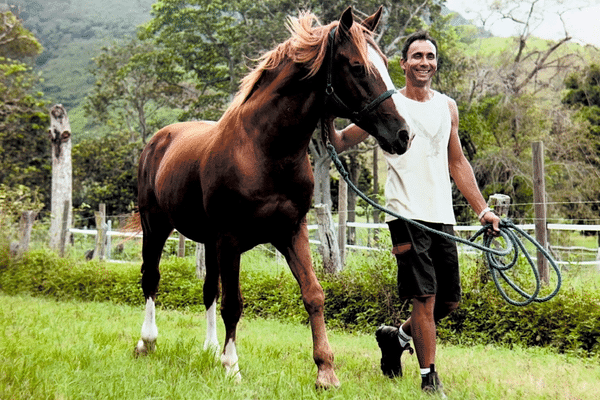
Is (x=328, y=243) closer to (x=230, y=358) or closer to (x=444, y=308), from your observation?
(x=230, y=358)

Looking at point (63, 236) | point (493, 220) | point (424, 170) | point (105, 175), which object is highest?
point (105, 175)

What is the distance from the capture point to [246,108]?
3539 mm

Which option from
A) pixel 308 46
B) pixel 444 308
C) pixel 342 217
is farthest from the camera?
pixel 342 217

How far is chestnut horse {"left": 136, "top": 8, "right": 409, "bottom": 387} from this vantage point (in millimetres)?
3006

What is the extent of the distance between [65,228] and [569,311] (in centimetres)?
1094

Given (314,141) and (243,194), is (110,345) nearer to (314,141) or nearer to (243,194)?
(243,194)

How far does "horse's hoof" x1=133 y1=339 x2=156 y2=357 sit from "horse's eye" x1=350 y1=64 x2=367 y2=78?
9.39 feet

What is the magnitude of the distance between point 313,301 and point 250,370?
83 centimetres

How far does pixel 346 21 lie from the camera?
9.84ft

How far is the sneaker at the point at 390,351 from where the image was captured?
12.2 ft

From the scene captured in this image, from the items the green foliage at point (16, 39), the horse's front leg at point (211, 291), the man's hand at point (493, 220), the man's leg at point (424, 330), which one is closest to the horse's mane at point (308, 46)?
the man's hand at point (493, 220)

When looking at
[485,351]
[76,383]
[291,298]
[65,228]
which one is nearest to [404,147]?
[76,383]

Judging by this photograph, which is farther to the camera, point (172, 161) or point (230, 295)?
point (172, 161)

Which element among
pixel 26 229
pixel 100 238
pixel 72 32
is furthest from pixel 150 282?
pixel 72 32
